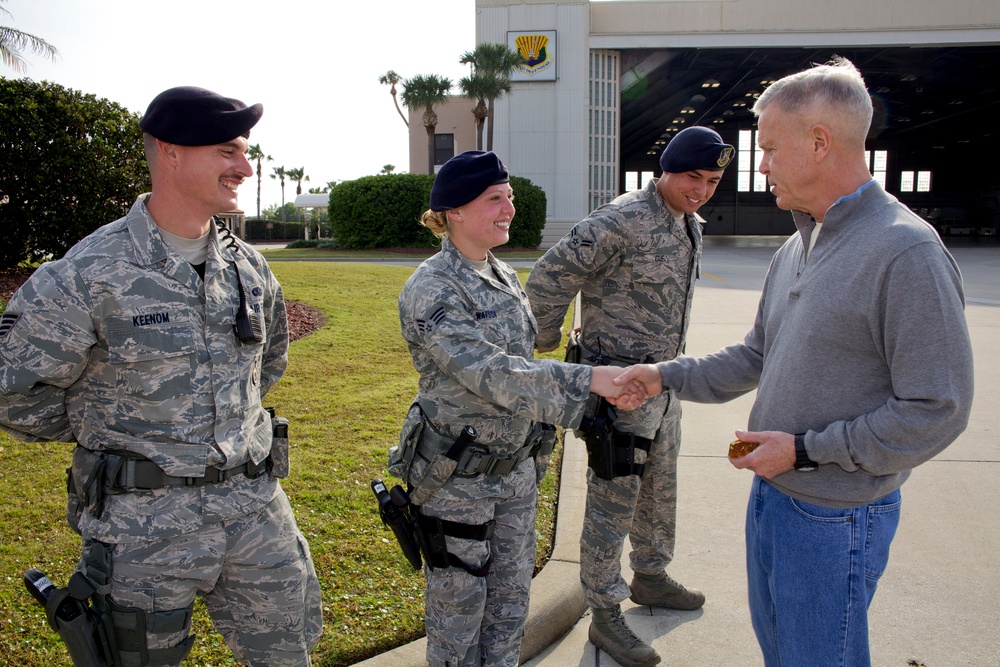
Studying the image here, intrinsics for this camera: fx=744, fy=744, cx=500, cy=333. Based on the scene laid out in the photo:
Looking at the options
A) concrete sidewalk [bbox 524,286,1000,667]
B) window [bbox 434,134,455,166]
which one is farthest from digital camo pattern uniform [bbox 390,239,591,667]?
window [bbox 434,134,455,166]

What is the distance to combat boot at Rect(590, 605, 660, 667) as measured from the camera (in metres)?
3.18

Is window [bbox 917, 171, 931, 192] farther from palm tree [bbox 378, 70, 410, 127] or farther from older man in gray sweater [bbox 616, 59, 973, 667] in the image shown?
older man in gray sweater [bbox 616, 59, 973, 667]

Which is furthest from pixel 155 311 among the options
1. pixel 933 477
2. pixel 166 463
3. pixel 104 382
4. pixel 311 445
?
pixel 933 477

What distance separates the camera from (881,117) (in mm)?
47500

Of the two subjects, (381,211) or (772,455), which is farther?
(381,211)

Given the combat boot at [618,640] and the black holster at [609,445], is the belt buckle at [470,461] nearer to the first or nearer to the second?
the black holster at [609,445]

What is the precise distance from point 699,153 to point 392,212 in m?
26.1

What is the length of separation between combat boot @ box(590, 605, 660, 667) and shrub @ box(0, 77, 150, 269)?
10955 mm

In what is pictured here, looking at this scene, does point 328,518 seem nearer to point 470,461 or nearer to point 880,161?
point 470,461

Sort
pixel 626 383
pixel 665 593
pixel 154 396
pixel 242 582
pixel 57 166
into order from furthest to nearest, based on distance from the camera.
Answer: pixel 57 166 → pixel 665 593 → pixel 626 383 → pixel 242 582 → pixel 154 396

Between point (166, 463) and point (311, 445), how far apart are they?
3.43 metres

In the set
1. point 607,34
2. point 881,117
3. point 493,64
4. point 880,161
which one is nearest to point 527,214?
point 493,64

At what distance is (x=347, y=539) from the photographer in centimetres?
404

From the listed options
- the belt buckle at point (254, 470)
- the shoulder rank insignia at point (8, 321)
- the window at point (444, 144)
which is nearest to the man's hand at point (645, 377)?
the belt buckle at point (254, 470)
